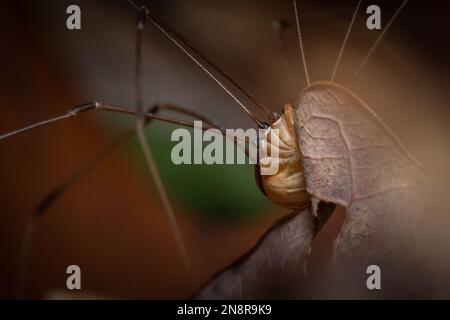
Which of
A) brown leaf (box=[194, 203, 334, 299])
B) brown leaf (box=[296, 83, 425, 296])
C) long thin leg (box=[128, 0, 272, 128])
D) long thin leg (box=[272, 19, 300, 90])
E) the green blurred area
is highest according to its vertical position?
long thin leg (box=[272, 19, 300, 90])

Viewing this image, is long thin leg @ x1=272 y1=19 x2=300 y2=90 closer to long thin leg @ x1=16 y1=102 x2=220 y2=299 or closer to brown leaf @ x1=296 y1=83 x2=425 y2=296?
long thin leg @ x1=16 y1=102 x2=220 y2=299

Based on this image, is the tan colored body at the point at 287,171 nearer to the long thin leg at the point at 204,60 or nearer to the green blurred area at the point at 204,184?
the long thin leg at the point at 204,60

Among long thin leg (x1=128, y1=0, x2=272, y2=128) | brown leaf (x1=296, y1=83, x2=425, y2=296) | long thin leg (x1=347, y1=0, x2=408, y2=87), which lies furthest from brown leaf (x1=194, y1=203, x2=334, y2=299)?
long thin leg (x1=347, y1=0, x2=408, y2=87)

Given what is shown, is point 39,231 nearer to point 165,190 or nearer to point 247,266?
point 165,190

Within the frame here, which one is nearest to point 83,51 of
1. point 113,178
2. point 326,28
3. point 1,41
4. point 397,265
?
point 1,41

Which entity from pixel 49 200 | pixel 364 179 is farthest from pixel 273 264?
pixel 49 200

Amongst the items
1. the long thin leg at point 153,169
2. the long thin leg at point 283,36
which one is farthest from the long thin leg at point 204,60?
the long thin leg at point 283,36

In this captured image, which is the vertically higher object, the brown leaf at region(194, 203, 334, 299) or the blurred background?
the blurred background
